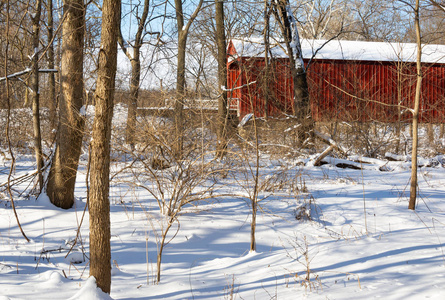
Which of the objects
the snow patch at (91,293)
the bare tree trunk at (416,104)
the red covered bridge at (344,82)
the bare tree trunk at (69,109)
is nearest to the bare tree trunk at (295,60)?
the red covered bridge at (344,82)

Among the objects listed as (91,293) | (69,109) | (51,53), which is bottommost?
(91,293)

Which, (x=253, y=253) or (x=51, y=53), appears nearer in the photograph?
(x=253, y=253)

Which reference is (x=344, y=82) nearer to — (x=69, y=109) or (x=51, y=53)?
(x=51, y=53)

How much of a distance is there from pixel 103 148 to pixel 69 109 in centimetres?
310

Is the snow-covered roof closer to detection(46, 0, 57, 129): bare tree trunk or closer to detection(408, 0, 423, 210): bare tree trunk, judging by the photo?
detection(46, 0, 57, 129): bare tree trunk

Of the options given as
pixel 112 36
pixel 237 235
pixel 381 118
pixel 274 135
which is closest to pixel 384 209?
pixel 237 235

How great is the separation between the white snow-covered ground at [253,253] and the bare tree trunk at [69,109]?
0.42 metres

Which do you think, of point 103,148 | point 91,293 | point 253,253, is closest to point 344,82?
point 253,253

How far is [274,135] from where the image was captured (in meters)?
12.6

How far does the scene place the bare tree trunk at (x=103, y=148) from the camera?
344cm

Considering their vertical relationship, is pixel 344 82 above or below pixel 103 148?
above

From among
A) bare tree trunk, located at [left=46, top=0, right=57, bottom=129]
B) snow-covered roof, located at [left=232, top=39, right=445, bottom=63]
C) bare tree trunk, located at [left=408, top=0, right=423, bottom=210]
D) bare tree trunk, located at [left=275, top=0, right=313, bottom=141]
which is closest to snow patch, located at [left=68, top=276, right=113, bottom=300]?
bare tree trunk, located at [left=46, top=0, right=57, bottom=129]

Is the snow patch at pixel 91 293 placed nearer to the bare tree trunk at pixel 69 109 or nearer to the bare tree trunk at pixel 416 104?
the bare tree trunk at pixel 69 109

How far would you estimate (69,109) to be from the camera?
6215 mm
